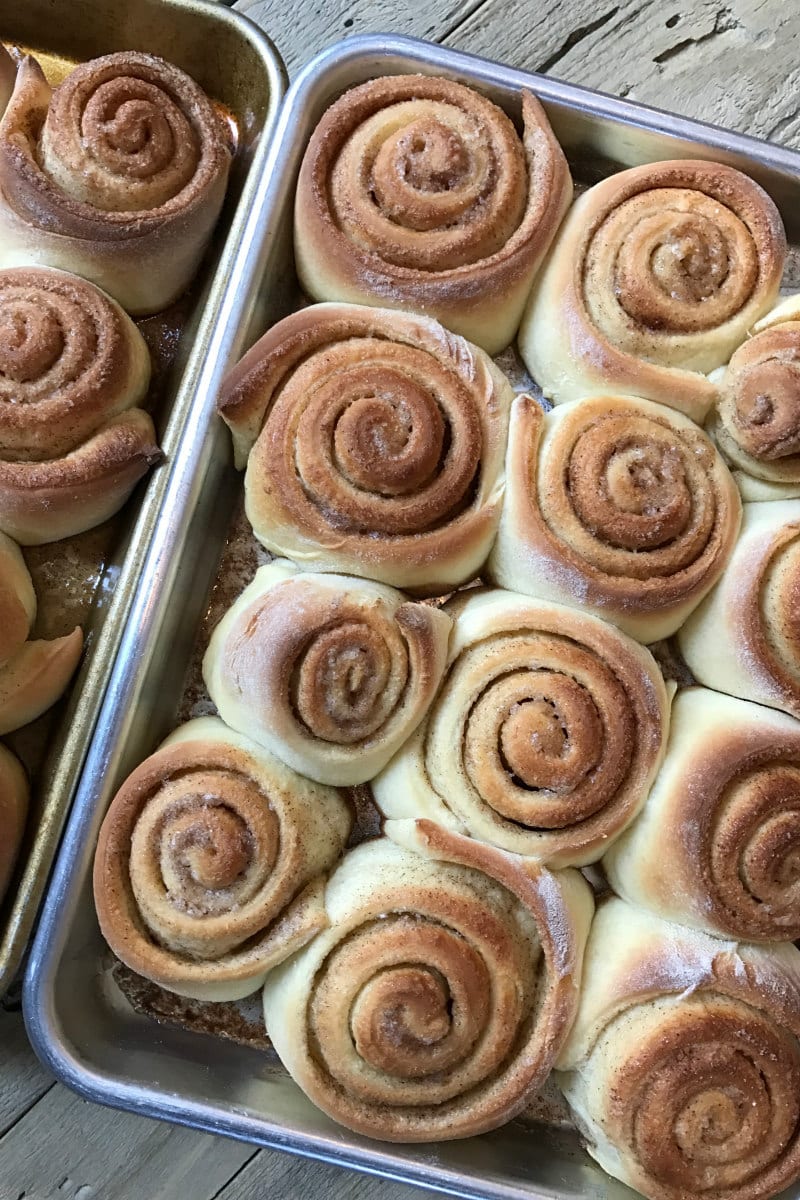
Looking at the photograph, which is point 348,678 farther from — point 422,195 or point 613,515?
point 422,195

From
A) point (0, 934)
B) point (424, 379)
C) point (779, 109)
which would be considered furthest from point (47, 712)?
point (779, 109)

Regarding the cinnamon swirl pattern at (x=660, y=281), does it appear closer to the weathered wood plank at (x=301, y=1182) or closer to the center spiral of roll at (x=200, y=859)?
the center spiral of roll at (x=200, y=859)

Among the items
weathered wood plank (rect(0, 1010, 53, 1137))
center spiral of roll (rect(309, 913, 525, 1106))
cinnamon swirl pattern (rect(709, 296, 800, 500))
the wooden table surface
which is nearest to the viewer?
center spiral of roll (rect(309, 913, 525, 1106))

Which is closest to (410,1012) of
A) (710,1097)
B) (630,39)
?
(710,1097)

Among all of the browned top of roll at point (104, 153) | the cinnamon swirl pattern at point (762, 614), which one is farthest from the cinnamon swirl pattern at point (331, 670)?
the browned top of roll at point (104, 153)

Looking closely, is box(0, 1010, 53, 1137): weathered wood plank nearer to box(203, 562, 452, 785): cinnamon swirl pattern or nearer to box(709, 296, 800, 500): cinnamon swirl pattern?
box(203, 562, 452, 785): cinnamon swirl pattern

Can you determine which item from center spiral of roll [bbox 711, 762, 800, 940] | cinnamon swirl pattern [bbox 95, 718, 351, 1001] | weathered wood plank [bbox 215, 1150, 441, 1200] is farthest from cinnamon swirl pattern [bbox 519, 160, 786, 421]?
weathered wood plank [bbox 215, 1150, 441, 1200]

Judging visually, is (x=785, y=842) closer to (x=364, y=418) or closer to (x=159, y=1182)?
(x=364, y=418)
